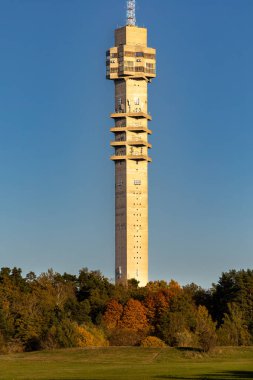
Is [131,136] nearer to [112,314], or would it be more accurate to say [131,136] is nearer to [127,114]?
[127,114]

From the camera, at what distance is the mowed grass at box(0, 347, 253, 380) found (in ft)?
213

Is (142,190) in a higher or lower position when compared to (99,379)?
higher

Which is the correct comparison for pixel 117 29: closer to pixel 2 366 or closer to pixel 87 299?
pixel 87 299

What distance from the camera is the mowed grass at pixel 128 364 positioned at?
213 feet

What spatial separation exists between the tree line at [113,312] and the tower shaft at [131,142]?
19.4 metres

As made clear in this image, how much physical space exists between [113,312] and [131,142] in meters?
45.7

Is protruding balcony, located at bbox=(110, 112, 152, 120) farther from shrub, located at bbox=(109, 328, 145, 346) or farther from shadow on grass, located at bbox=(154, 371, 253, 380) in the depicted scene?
shadow on grass, located at bbox=(154, 371, 253, 380)

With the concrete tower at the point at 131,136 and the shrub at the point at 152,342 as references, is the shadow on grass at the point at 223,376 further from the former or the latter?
the concrete tower at the point at 131,136

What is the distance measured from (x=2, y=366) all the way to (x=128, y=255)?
8204 cm

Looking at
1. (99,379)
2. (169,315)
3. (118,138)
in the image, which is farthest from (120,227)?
(99,379)

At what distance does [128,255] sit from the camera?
15725 centimetres

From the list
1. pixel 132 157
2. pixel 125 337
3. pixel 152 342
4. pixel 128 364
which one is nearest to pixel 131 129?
pixel 132 157

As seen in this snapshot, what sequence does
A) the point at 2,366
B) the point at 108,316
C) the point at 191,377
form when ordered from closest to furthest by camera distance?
the point at 191,377, the point at 2,366, the point at 108,316

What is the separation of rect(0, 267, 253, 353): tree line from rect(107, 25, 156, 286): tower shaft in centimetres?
Result: 1940
